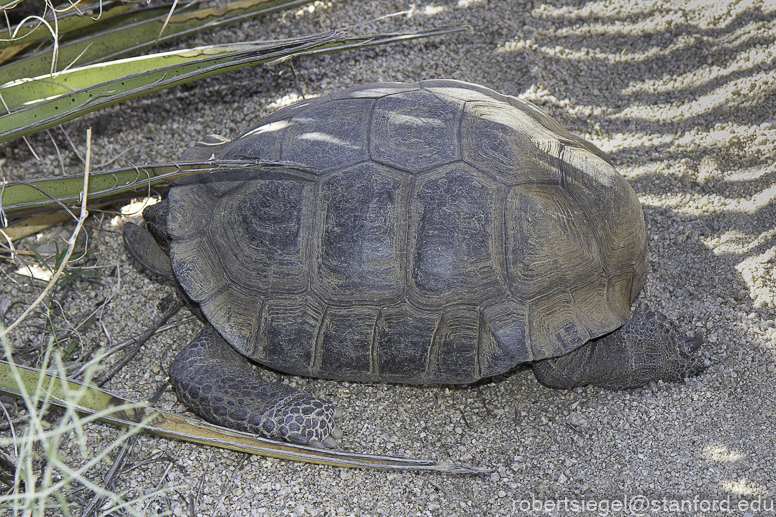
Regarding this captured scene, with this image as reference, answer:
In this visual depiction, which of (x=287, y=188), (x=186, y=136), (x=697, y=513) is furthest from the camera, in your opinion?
(x=186, y=136)

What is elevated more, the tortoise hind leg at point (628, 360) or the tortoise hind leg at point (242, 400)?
the tortoise hind leg at point (628, 360)

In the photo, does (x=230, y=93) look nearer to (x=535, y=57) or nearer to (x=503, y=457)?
(x=535, y=57)

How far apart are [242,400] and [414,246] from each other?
1227 millimetres

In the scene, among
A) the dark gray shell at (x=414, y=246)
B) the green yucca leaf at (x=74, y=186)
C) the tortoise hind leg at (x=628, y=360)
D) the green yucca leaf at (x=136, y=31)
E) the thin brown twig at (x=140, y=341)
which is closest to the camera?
the dark gray shell at (x=414, y=246)

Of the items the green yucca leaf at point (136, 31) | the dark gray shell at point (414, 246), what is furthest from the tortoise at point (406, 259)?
the green yucca leaf at point (136, 31)

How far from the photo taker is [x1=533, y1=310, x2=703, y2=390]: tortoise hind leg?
3.20 m

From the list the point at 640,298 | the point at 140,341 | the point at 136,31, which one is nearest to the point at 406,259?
the point at 640,298

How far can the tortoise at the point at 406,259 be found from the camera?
2.91 meters

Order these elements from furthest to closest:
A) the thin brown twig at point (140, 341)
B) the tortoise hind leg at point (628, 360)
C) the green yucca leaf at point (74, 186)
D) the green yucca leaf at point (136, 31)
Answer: the green yucca leaf at point (136, 31) → the thin brown twig at point (140, 341) → the tortoise hind leg at point (628, 360) → the green yucca leaf at point (74, 186)

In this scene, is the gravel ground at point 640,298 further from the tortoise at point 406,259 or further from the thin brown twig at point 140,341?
the tortoise at point 406,259

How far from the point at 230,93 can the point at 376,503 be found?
305 centimetres

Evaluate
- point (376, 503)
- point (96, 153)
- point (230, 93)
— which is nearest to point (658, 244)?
Answer: point (376, 503)

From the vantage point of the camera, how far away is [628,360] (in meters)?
3.19

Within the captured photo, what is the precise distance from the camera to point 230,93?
14.6 ft
